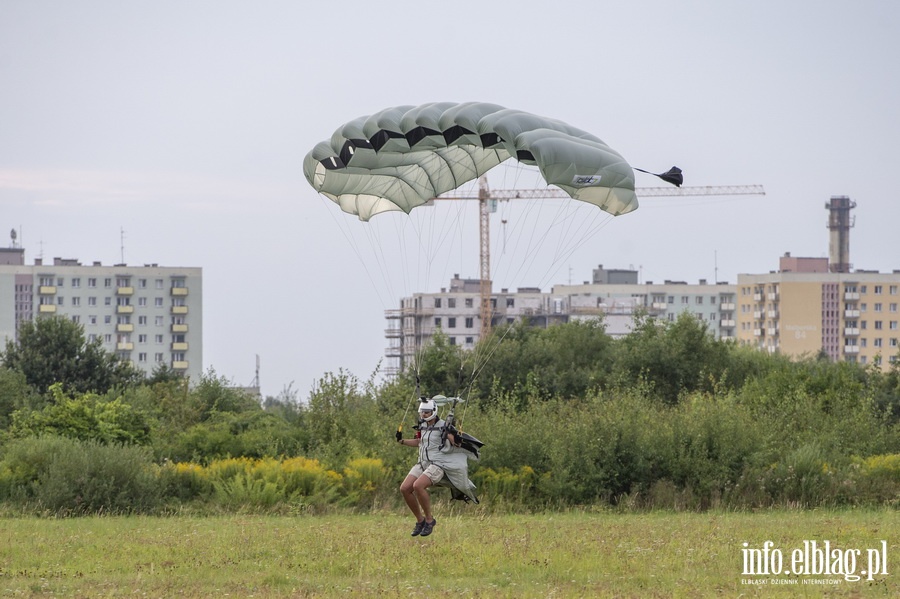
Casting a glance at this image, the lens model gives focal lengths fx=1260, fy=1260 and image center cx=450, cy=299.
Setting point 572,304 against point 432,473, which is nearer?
point 432,473

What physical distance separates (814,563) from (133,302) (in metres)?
144

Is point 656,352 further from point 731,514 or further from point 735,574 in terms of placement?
point 735,574

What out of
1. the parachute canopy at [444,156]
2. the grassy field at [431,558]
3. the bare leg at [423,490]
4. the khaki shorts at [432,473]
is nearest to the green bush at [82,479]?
the grassy field at [431,558]

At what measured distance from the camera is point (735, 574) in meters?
14.0

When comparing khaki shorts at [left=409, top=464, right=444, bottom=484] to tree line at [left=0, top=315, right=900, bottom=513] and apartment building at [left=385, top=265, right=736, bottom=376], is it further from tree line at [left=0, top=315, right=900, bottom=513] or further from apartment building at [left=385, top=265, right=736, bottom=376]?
apartment building at [left=385, top=265, right=736, bottom=376]

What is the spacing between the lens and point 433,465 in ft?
54.4

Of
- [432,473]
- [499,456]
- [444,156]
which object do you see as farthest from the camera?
[499,456]

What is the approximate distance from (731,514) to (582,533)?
5244 millimetres

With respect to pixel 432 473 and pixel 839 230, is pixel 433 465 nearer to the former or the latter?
pixel 432 473

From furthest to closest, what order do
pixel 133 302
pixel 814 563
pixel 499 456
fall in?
pixel 133 302
pixel 499 456
pixel 814 563

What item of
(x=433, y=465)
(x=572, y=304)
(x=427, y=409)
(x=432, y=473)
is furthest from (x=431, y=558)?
(x=572, y=304)

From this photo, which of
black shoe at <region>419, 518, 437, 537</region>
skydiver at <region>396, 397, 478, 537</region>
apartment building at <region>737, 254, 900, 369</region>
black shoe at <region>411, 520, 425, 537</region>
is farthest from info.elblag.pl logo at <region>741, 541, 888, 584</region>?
apartment building at <region>737, 254, 900, 369</region>

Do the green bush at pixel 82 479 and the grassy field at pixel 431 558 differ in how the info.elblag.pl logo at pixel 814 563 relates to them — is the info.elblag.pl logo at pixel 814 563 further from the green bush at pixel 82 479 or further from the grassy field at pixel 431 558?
the green bush at pixel 82 479

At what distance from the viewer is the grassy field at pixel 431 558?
13.3 metres
